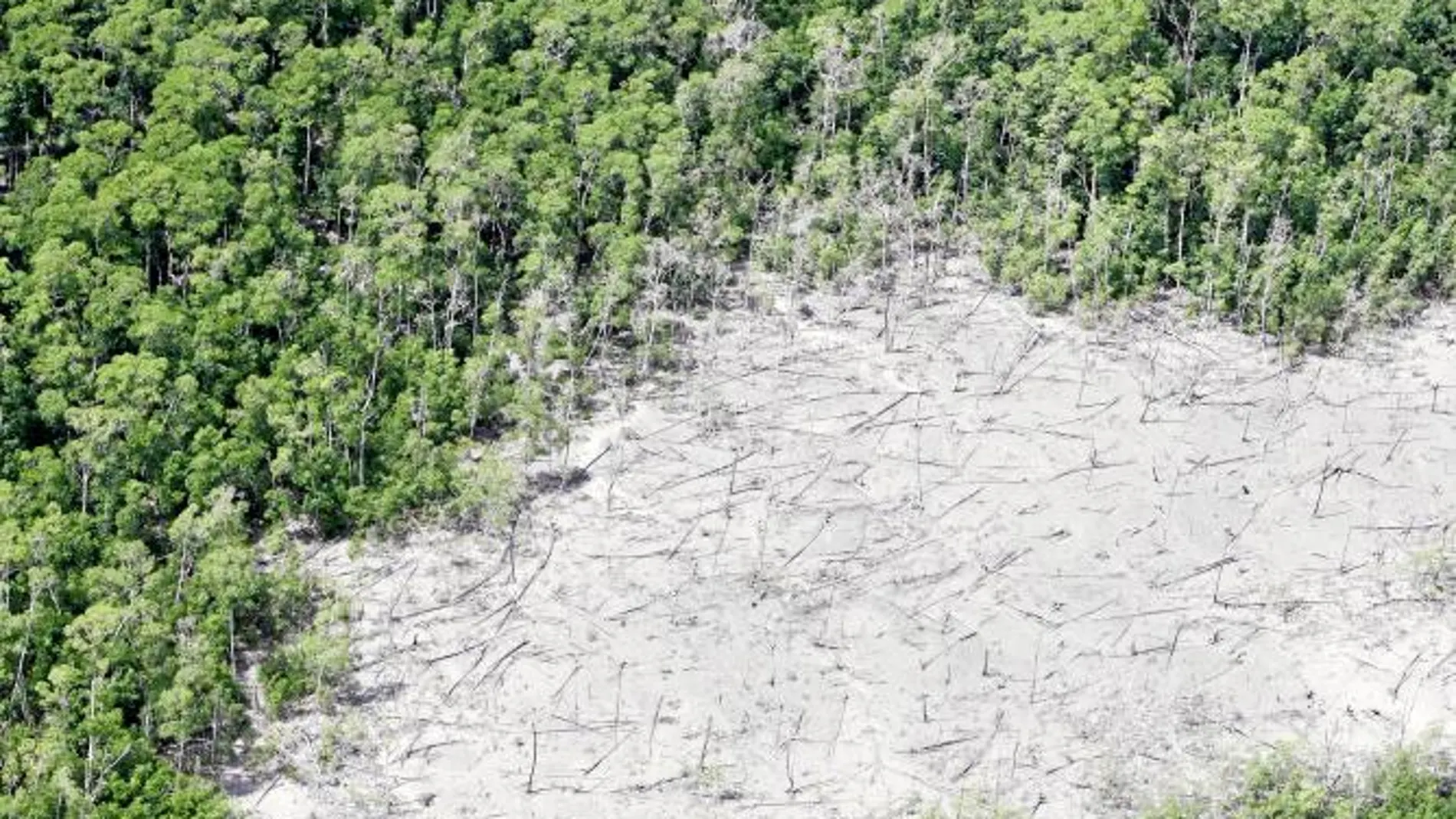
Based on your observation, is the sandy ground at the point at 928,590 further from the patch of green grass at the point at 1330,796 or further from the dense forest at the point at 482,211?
the dense forest at the point at 482,211

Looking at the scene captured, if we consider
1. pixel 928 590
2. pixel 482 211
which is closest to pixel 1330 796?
pixel 928 590

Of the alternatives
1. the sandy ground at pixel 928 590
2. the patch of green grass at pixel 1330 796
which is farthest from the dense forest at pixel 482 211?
the patch of green grass at pixel 1330 796

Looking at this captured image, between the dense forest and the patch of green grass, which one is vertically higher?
the dense forest

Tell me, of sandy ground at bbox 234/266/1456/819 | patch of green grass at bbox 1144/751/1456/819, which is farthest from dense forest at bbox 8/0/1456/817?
patch of green grass at bbox 1144/751/1456/819

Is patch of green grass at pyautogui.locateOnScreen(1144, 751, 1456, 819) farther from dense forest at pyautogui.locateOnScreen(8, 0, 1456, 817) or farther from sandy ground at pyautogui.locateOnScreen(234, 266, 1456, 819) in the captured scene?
dense forest at pyautogui.locateOnScreen(8, 0, 1456, 817)

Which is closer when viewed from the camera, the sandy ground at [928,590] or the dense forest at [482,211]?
the sandy ground at [928,590]

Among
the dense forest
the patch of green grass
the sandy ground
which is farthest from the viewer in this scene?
the dense forest
